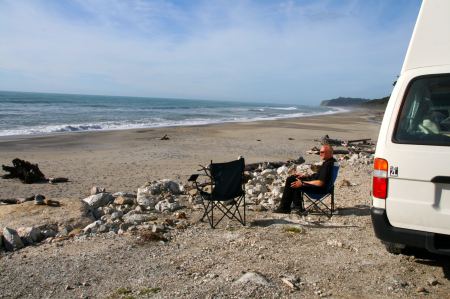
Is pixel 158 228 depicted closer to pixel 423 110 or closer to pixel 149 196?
pixel 149 196

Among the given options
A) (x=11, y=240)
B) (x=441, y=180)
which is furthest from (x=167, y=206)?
(x=441, y=180)

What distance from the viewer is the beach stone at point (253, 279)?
4044mm

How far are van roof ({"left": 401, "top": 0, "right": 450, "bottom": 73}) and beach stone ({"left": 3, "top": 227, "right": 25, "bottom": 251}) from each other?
15.5ft

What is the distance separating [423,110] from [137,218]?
426 centimetres

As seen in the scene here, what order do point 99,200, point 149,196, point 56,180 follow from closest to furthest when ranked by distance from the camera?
1. point 99,200
2. point 149,196
3. point 56,180

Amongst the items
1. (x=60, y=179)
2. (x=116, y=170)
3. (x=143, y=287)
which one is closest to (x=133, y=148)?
(x=116, y=170)

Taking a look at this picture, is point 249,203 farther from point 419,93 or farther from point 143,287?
point 419,93

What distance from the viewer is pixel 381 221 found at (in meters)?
3.79

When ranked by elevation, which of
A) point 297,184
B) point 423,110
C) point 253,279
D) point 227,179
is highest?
point 423,110

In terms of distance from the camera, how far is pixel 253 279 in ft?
13.4

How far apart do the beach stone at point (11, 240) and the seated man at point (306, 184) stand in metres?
3.65

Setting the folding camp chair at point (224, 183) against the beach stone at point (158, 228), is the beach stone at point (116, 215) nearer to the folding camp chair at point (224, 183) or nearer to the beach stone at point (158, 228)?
the beach stone at point (158, 228)

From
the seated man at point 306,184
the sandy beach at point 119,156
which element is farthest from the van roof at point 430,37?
the sandy beach at point 119,156

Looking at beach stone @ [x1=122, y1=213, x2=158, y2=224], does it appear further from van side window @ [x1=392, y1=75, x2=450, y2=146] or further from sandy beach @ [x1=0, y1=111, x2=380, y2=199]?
van side window @ [x1=392, y1=75, x2=450, y2=146]
